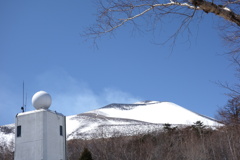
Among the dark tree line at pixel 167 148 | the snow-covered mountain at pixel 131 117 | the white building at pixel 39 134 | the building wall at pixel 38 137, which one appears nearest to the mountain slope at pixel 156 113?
the snow-covered mountain at pixel 131 117

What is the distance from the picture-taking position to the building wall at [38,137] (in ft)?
49.4

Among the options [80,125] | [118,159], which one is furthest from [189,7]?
[80,125]

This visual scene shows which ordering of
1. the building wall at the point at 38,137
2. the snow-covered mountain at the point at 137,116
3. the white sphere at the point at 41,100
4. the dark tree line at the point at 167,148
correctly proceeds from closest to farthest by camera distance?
the building wall at the point at 38,137 < the white sphere at the point at 41,100 < the dark tree line at the point at 167,148 < the snow-covered mountain at the point at 137,116

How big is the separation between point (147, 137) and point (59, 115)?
65.1 ft

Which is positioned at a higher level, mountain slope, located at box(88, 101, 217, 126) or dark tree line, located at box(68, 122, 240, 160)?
mountain slope, located at box(88, 101, 217, 126)

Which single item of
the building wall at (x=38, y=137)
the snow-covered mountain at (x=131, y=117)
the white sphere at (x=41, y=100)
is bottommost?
the building wall at (x=38, y=137)

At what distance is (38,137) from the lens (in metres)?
15.2

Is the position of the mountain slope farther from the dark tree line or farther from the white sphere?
the white sphere

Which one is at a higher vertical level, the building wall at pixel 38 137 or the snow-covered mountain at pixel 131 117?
the snow-covered mountain at pixel 131 117

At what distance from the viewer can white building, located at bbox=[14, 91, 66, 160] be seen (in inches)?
594

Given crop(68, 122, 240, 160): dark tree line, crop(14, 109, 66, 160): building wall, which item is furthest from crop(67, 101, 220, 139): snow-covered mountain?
crop(14, 109, 66, 160): building wall

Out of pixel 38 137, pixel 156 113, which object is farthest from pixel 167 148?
pixel 156 113

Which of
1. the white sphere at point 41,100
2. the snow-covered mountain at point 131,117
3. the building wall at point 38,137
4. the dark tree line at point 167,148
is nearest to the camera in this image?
the building wall at point 38,137

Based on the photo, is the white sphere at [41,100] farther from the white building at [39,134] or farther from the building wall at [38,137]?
the building wall at [38,137]
